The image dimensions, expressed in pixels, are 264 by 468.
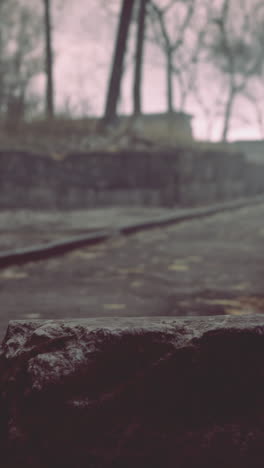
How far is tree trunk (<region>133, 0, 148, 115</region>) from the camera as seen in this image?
1706cm

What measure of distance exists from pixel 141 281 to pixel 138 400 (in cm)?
308

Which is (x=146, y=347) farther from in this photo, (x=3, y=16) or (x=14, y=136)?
(x=3, y=16)

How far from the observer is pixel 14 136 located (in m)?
13.2

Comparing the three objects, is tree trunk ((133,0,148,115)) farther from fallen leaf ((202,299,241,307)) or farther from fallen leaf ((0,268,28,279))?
fallen leaf ((202,299,241,307))

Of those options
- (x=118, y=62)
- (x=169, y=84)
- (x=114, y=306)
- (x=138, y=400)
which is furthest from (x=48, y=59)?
(x=138, y=400)

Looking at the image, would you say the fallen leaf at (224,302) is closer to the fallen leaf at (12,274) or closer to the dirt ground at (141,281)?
the dirt ground at (141,281)

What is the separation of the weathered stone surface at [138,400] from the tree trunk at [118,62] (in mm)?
13716

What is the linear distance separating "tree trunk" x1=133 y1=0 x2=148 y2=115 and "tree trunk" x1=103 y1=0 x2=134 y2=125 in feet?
6.12

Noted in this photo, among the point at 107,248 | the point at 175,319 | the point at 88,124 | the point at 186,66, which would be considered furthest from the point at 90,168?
the point at 186,66

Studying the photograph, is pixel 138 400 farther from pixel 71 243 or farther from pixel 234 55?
pixel 234 55

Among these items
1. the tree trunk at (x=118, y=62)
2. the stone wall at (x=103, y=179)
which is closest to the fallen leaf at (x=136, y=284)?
the stone wall at (x=103, y=179)

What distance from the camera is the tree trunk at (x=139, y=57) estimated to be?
1706cm

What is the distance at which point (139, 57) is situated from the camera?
17.5m

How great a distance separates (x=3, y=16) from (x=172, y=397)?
2885 cm
